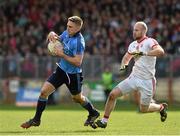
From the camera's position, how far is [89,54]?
3259cm

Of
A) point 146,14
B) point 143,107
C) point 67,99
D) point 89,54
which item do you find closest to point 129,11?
point 146,14

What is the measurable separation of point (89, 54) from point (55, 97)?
8.55 ft

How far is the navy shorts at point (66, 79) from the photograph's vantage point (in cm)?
1576

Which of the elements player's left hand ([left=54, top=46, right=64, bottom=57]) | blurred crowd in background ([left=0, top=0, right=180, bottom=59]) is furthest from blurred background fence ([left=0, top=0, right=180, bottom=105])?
player's left hand ([left=54, top=46, right=64, bottom=57])

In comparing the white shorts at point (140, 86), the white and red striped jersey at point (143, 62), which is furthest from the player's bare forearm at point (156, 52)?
the white shorts at point (140, 86)

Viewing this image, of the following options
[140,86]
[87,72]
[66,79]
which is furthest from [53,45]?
[87,72]

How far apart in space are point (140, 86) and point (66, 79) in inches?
66.2

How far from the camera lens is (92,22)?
35.0 meters

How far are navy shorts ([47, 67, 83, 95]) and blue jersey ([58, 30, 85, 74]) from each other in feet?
0.30

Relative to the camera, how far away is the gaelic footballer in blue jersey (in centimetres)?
1551

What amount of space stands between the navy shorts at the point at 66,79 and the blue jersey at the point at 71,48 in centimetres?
9

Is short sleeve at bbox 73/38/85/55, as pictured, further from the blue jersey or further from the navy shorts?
the navy shorts

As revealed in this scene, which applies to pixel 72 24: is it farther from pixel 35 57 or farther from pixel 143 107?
pixel 35 57

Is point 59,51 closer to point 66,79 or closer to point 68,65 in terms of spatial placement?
point 68,65
